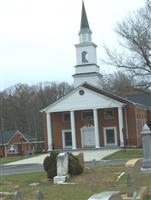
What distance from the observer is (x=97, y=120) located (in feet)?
192

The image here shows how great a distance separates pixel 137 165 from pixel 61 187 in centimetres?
424

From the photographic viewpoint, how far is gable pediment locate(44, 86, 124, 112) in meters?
57.8

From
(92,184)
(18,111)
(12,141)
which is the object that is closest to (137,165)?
(92,184)

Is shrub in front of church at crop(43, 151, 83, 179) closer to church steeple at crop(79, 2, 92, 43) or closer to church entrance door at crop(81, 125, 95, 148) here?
church entrance door at crop(81, 125, 95, 148)

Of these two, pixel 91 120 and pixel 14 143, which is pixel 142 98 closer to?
pixel 91 120

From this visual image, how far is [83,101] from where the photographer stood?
58.7 meters

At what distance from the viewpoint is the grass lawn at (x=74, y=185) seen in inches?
636

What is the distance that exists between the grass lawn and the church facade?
112ft

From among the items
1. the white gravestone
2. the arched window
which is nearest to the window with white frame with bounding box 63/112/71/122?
the arched window

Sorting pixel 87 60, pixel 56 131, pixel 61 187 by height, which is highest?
pixel 87 60

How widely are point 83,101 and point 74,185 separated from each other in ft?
130

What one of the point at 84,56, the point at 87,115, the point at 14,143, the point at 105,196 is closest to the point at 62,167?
the point at 105,196

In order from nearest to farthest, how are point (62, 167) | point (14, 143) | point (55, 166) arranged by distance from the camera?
1. point (62, 167)
2. point (55, 166)
3. point (14, 143)

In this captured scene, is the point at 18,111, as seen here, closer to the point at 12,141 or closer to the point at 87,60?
the point at 12,141
